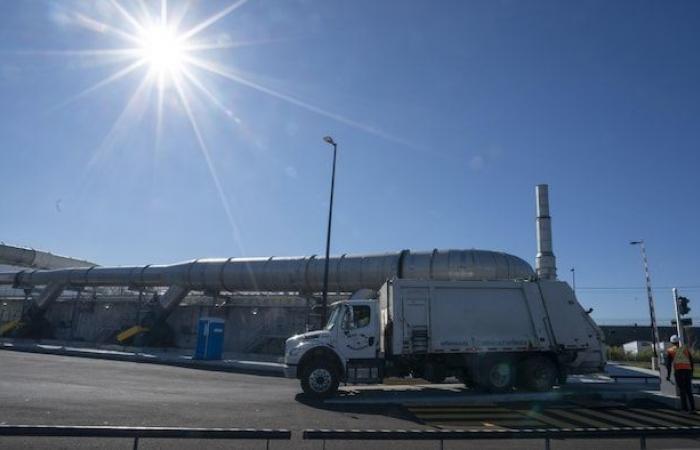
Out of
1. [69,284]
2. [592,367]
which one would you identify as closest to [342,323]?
[592,367]

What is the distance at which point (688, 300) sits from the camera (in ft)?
53.4

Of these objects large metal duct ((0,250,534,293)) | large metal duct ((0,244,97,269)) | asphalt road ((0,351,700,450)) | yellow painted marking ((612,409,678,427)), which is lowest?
asphalt road ((0,351,700,450))

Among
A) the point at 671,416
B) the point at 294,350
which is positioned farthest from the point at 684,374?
the point at 294,350

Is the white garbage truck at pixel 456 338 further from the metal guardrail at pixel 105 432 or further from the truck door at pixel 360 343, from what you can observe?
the metal guardrail at pixel 105 432

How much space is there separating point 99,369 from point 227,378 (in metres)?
5.47

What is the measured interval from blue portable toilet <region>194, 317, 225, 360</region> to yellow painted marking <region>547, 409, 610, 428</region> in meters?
19.1

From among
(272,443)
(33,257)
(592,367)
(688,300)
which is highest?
(33,257)

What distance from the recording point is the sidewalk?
22.8 metres

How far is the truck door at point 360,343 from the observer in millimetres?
13352

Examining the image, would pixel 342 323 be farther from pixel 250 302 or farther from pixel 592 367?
pixel 250 302

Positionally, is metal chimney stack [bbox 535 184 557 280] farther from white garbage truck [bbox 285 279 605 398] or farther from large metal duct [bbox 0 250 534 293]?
white garbage truck [bbox 285 279 605 398]

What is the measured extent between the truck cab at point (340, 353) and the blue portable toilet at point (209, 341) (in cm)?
1418

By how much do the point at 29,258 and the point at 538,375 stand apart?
54.5m

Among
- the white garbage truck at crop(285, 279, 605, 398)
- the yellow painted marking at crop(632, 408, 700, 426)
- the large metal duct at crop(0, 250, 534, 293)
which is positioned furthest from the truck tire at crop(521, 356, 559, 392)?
the large metal duct at crop(0, 250, 534, 293)
